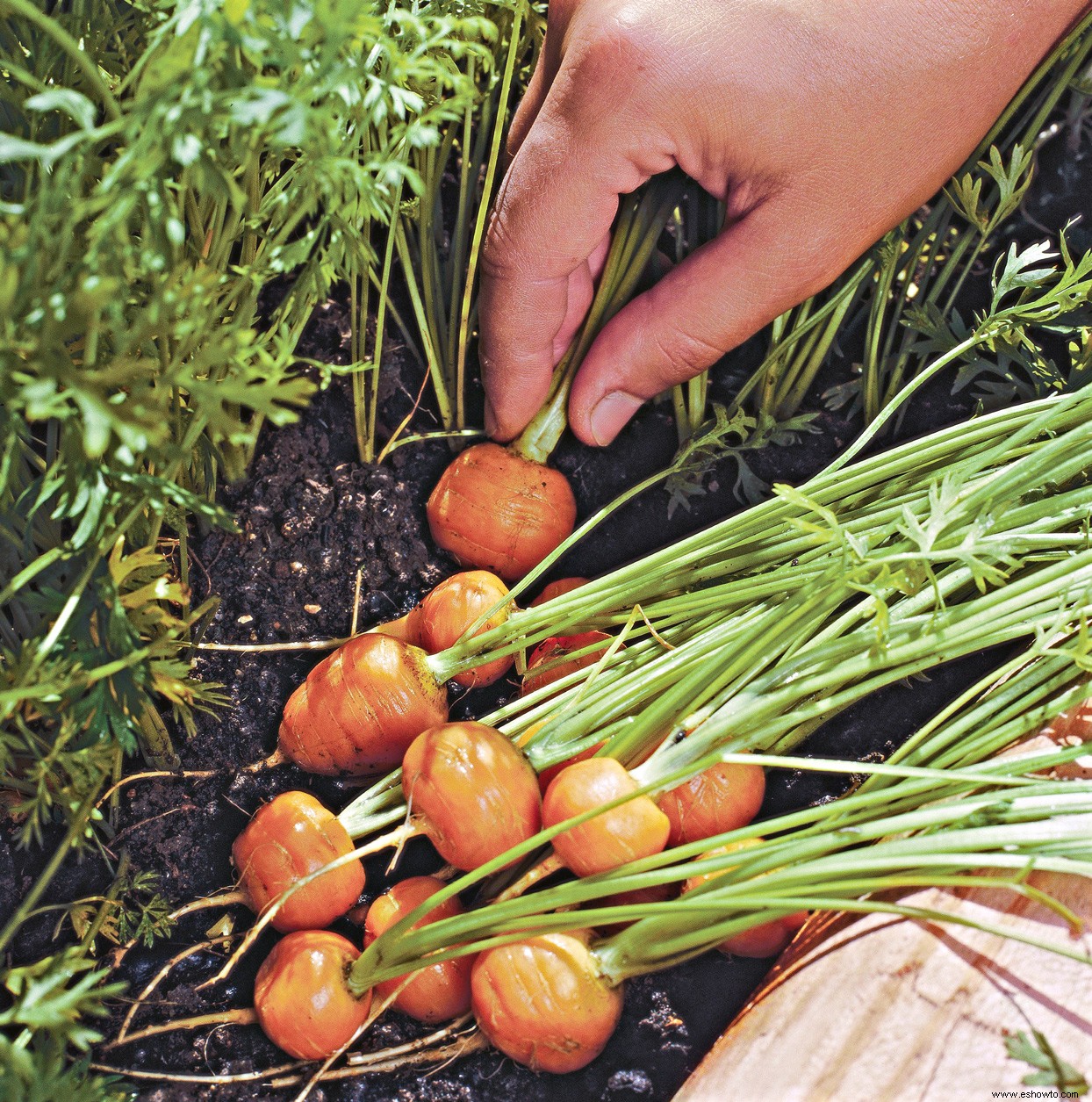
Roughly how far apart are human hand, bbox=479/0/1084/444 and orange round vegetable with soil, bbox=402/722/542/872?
0.60m

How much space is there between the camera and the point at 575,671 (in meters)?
1.33

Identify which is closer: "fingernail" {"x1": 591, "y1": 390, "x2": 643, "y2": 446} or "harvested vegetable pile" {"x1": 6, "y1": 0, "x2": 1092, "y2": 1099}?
"harvested vegetable pile" {"x1": 6, "y1": 0, "x2": 1092, "y2": 1099}

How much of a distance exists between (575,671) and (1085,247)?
1214 millimetres

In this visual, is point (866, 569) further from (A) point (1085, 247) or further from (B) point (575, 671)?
(A) point (1085, 247)

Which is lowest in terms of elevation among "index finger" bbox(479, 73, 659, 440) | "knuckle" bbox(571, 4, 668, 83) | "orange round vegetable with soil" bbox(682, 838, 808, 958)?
"orange round vegetable with soil" bbox(682, 838, 808, 958)

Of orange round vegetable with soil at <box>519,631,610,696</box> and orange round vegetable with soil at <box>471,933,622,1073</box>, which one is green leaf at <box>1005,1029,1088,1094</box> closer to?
orange round vegetable with soil at <box>471,933,622,1073</box>

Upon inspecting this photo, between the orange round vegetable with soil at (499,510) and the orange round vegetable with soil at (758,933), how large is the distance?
57 cm

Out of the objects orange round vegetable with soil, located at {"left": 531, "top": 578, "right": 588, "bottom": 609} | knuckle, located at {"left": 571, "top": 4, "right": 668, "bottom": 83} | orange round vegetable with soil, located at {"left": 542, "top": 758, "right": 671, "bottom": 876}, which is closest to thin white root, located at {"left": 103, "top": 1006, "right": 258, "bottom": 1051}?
orange round vegetable with soil, located at {"left": 542, "top": 758, "right": 671, "bottom": 876}

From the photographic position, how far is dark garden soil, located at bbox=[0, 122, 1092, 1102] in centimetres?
116

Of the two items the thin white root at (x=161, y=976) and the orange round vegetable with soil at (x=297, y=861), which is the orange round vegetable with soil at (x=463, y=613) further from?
the thin white root at (x=161, y=976)

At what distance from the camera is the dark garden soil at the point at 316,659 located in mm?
1159

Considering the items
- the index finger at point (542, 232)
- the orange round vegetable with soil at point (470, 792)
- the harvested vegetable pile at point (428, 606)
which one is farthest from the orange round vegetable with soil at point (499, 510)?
the orange round vegetable with soil at point (470, 792)

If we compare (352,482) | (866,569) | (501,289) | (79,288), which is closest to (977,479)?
(866,569)

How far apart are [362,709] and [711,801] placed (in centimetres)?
51
